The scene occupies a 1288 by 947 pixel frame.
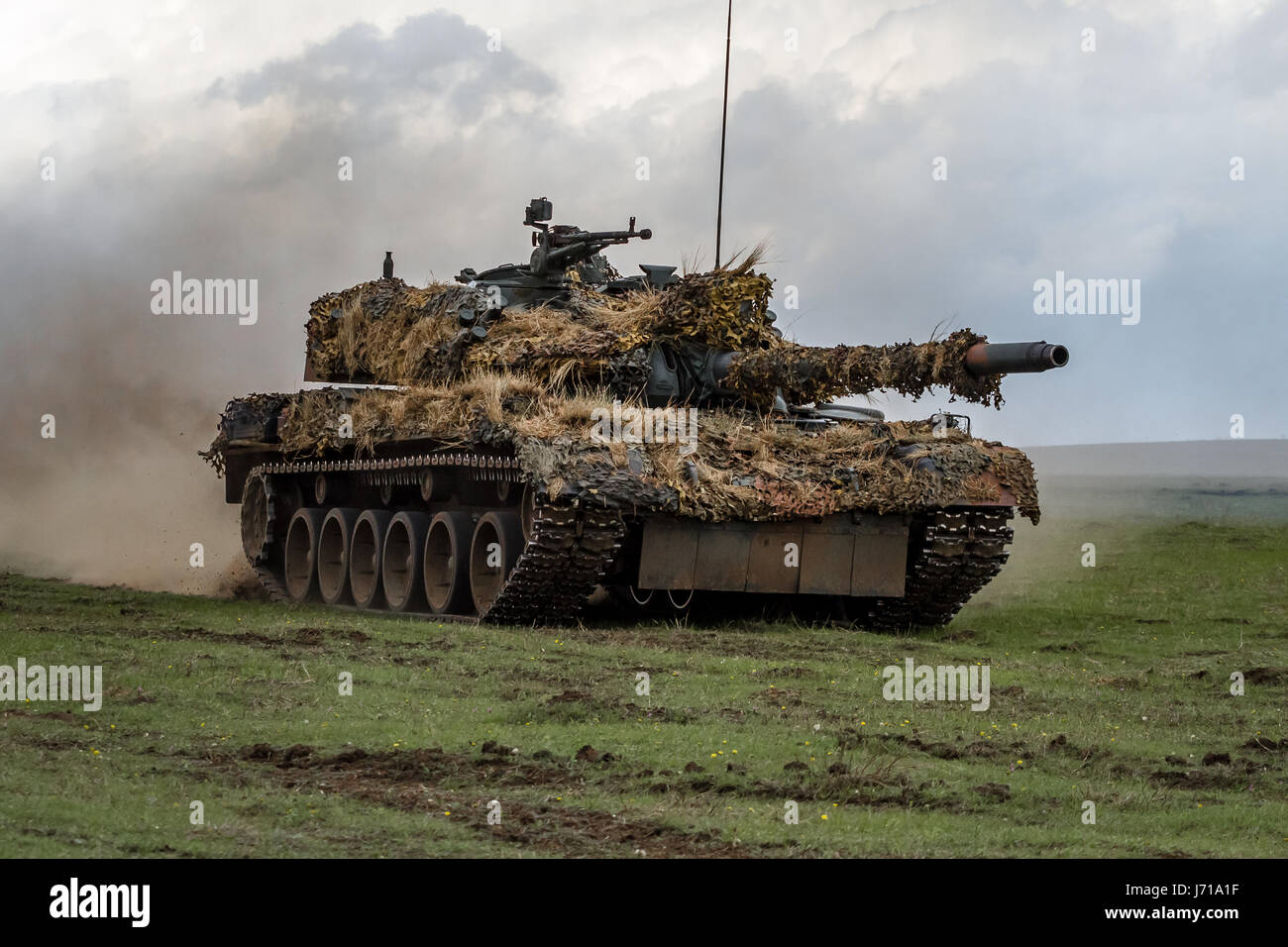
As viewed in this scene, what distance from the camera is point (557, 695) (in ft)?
35.7

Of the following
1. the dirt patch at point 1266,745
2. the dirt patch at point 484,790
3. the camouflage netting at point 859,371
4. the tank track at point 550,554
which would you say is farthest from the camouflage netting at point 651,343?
the dirt patch at point 484,790

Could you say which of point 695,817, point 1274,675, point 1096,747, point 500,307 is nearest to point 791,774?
point 695,817

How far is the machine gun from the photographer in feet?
60.6

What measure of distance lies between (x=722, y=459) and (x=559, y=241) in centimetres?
443

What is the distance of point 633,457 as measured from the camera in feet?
48.1

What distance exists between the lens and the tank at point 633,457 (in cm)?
1473

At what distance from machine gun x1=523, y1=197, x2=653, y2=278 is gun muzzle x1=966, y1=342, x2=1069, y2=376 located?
499cm

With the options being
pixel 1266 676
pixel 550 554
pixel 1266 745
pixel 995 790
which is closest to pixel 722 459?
pixel 550 554

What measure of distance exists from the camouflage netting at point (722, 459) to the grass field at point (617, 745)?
1.24 metres

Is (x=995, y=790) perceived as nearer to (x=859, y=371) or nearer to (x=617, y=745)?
(x=617, y=745)

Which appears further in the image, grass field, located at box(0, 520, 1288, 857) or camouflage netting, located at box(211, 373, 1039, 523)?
camouflage netting, located at box(211, 373, 1039, 523)

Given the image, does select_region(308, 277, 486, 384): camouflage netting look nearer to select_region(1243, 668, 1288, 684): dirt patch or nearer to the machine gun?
the machine gun

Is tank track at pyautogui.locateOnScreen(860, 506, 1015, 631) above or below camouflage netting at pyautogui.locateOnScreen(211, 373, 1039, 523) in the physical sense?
below

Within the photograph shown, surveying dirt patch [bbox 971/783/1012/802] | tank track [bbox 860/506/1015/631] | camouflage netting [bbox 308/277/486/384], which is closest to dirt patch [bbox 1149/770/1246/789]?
dirt patch [bbox 971/783/1012/802]
